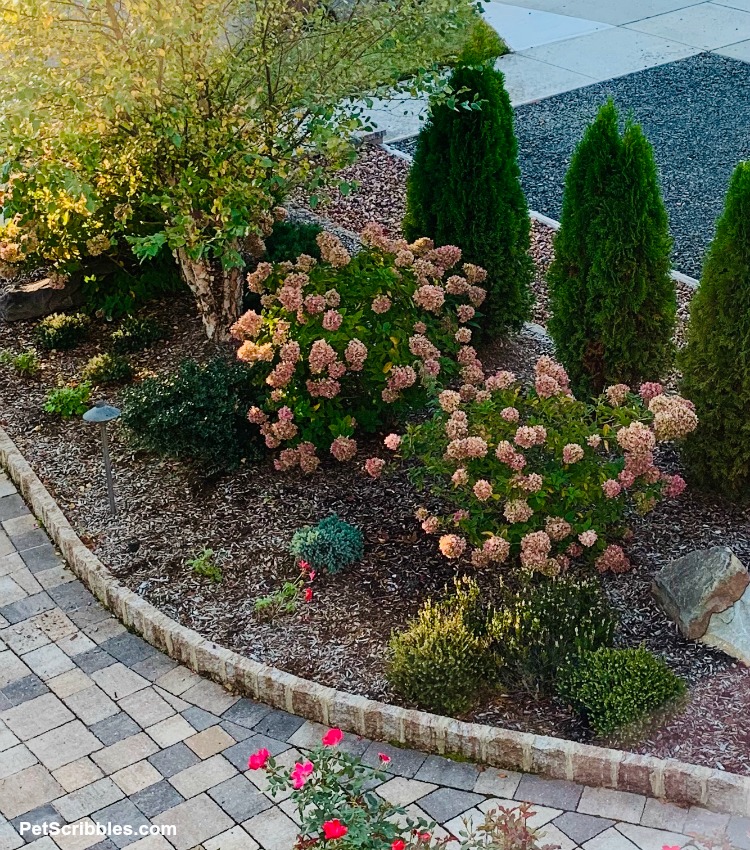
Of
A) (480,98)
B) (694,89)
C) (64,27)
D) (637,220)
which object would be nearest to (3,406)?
(64,27)

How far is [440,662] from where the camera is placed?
17.4 feet

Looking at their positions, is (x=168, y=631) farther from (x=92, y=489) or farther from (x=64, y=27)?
(x=64, y=27)

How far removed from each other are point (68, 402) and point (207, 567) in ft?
6.91

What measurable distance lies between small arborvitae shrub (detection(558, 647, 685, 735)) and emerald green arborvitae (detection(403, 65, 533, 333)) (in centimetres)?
321

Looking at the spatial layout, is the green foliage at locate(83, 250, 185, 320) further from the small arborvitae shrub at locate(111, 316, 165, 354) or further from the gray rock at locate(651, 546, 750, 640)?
the gray rock at locate(651, 546, 750, 640)

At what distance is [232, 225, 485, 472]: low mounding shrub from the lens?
6.66m

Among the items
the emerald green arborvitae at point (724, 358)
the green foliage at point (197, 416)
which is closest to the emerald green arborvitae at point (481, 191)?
the emerald green arborvitae at point (724, 358)

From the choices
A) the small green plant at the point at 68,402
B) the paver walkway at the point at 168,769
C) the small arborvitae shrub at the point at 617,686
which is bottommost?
the paver walkway at the point at 168,769

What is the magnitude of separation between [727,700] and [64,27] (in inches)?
196

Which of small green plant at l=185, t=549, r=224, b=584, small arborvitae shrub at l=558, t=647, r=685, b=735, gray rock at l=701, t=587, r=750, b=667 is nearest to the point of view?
small arborvitae shrub at l=558, t=647, r=685, b=735

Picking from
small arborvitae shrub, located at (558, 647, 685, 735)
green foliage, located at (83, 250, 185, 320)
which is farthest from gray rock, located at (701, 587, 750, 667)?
green foliage, located at (83, 250, 185, 320)

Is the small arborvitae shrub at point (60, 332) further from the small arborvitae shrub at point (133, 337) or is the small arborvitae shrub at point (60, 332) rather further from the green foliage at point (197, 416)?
the green foliage at point (197, 416)

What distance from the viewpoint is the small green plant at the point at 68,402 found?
25.4ft

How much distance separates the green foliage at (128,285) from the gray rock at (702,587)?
15.5 ft
